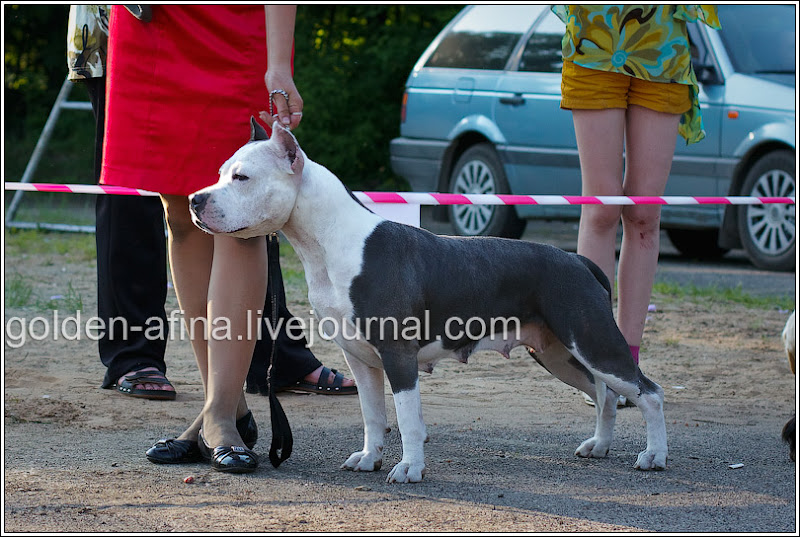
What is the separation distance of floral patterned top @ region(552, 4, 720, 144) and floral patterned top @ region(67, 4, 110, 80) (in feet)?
7.15

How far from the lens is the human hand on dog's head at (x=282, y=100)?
3553 millimetres

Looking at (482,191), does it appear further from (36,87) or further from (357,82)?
(36,87)

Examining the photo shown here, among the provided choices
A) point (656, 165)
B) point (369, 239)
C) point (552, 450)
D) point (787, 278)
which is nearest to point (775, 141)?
point (787, 278)

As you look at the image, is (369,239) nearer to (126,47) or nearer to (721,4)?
(126,47)

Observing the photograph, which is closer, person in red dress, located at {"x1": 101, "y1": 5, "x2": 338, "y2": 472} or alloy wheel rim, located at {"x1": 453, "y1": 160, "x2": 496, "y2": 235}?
person in red dress, located at {"x1": 101, "y1": 5, "x2": 338, "y2": 472}

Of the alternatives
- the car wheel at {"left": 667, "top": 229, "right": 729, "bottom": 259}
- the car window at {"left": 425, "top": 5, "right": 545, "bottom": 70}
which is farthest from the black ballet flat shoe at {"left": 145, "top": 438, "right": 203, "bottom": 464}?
the car wheel at {"left": 667, "top": 229, "right": 729, "bottom": 259}

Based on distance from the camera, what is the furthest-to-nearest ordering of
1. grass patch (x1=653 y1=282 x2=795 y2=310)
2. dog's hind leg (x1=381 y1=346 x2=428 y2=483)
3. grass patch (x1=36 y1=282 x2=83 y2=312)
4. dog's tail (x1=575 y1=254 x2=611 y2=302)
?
grass patch (x1=653 y1=282 x2=795 y2=310), grass patch (x1=36 y1=282 x2=83 y2=312), dog's tail (x1=575 y1=254 x2=611 y2=302), dog's hind leg (x1=381 y1=346 x2=428 y2=483)

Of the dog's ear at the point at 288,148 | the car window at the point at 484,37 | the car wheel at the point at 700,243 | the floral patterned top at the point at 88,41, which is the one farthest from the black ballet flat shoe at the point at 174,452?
the car wheel at the point at 700,243

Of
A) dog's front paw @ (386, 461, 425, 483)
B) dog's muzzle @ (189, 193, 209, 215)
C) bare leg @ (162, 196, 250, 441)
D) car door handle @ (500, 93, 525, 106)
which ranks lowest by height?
dog's front paw @ (386, 461, 425, 483)

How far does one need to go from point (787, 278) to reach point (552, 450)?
525cm

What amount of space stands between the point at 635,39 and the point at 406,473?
2122 millimetres

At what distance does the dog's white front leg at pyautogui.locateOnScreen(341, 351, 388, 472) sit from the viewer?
3.73 metres

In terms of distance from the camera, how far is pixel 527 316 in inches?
150

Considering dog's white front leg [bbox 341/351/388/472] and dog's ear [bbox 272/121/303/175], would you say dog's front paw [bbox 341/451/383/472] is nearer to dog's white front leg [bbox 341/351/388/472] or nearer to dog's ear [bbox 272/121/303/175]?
dog's white front leg [bbox 341/351/388/472]
